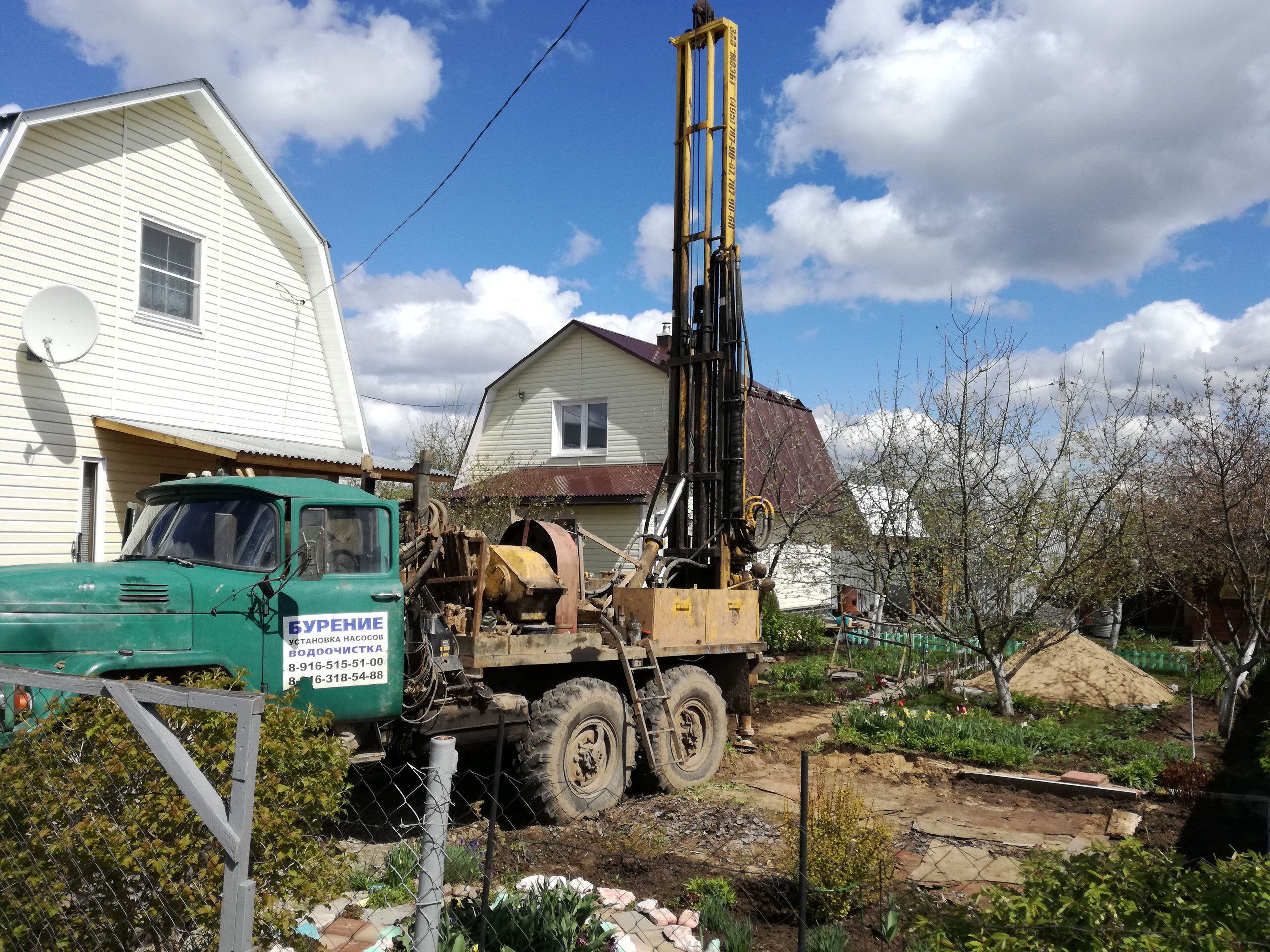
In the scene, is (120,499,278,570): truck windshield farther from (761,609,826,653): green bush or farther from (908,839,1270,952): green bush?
(761,609,826,653): green bush

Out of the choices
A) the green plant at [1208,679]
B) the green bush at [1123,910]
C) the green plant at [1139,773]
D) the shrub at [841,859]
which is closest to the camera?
the green bush at [1123,910]

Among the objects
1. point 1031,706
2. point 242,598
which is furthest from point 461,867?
point 1031,706

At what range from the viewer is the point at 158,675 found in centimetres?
547

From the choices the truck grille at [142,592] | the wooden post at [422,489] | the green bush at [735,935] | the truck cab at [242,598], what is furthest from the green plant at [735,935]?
the wooden post at [422,489]

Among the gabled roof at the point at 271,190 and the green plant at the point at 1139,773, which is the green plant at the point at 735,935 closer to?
the green plant at the point at 1139,773

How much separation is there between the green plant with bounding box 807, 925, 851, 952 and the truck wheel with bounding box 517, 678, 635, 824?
9.35 feet

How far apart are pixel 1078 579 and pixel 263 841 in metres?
11.2

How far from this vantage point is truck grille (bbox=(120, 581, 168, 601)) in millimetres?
5371

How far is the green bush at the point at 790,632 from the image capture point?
1834 centimetres

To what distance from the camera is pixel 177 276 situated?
12086mm

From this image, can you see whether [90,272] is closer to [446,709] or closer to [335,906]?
[446,709]

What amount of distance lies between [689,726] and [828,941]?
4.29 meters

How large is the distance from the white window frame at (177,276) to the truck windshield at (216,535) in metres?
6.14

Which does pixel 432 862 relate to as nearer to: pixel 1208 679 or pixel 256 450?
pixel 256 450
